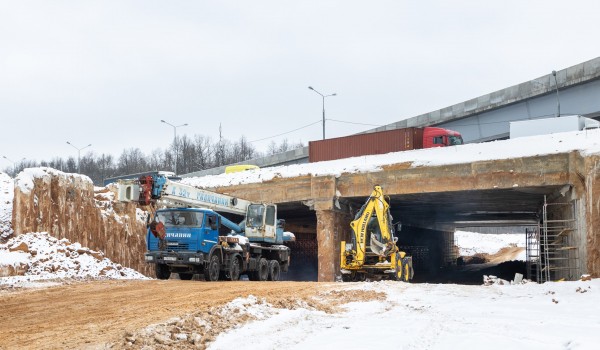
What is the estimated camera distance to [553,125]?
30.0 m

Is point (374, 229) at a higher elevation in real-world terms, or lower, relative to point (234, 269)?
higher

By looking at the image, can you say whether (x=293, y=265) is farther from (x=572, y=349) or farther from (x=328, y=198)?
(x=572, y=349)

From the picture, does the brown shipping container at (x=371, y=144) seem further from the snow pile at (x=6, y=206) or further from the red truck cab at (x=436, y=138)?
the snow pile at (x=6, y=206)

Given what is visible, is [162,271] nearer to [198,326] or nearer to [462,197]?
[198,326]

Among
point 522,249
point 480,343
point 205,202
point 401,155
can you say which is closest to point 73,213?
point 205,202

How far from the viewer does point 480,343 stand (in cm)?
913

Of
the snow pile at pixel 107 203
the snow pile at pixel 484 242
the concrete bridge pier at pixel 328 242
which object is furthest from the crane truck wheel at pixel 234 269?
the snow pile at pixel 484 242

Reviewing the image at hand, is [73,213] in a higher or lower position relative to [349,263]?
higher

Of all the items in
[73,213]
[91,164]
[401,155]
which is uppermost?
[91,164]

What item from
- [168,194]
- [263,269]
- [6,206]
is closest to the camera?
[168,194]

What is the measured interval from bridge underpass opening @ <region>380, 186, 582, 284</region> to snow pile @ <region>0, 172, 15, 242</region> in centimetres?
1612

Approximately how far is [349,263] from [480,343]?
13.8m

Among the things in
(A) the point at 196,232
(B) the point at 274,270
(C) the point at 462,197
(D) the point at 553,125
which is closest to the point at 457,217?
(D) the point at 553,125

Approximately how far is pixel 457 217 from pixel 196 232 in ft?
87.9
